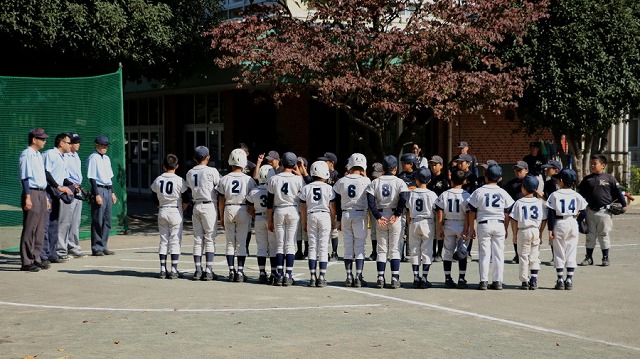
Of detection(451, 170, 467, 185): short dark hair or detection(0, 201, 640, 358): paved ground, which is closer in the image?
detection(0, 201, 640, 358): paved ground

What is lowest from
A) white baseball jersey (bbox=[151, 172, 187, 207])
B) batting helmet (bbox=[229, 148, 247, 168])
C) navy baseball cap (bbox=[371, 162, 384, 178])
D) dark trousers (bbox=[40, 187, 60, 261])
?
dark trousers (bbox=[40, 187, 60, 261])

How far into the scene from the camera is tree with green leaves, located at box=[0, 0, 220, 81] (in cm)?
1934

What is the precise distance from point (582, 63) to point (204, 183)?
12.8 meters

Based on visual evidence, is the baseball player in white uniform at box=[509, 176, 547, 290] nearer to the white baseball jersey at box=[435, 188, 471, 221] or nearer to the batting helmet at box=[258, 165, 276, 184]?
the white baseball jersey at box=[435, 188, 471, 221]

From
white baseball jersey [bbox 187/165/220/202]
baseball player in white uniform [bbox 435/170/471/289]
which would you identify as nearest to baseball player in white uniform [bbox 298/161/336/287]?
white baseball jersey [bbox 187/165/220/202]

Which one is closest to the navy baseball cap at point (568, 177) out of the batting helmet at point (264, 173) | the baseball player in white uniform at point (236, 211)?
the baseball player in white uniform at point (236, 211)

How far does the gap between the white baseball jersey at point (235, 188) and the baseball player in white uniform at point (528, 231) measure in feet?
12.1

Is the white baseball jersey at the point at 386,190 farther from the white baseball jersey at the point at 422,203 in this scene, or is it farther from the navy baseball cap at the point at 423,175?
the navy baseball cap at the point at 423,175

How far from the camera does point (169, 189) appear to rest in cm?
1309

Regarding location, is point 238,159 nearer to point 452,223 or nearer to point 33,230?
point 452,223

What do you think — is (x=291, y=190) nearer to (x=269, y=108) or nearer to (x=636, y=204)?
(x=269, y=108)

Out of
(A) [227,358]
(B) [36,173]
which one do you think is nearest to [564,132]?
(B) [36,173]

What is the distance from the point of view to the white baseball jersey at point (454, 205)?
40.5ft

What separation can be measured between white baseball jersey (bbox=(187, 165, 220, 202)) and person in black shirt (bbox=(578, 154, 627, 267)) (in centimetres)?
602
